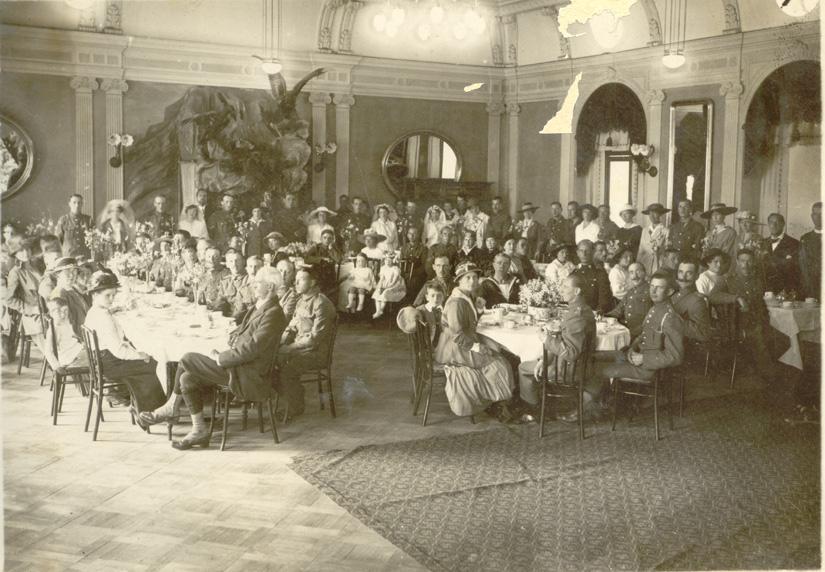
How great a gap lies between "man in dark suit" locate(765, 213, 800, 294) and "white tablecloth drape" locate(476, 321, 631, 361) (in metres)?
2.38

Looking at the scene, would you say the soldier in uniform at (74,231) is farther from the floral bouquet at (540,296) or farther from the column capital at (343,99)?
the floral bouquet at (540,296)

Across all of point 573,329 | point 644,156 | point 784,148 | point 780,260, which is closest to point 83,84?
point 644,156

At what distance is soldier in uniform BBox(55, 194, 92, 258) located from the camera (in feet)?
30.7

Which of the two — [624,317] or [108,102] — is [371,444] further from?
[108,102]

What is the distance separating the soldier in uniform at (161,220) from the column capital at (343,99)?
3393 millimetres

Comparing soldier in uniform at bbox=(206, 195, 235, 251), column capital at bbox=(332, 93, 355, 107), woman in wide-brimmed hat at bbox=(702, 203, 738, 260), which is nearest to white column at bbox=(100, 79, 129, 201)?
soldier in uniform at bbox=(206, 195, 235, 251)

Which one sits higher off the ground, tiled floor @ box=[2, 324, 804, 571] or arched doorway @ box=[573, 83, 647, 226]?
arched doorway @ box=[573, 83, 647, 226]

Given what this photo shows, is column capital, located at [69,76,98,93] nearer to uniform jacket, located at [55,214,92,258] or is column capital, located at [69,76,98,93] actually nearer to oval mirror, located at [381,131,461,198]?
uniform jacket, located at [55,214,92,258]

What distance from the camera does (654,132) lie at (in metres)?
12.2

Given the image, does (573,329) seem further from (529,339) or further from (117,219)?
(117,219)

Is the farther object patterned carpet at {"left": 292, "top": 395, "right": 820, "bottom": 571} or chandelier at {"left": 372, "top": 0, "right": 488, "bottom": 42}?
chandelier at {"left": 372, "top": 0, "right": 488, "bottom": 42}

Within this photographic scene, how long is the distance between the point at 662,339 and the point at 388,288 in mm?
4840

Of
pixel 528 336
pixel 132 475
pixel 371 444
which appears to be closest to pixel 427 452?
pixel 371 444

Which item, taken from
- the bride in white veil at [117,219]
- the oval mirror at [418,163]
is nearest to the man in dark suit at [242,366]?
the bride in white veil at [117,219]
